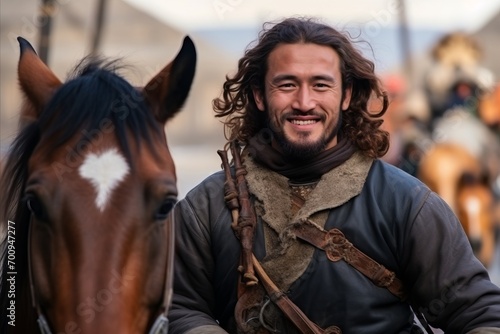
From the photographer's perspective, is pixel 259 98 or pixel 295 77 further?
pixel 259 98

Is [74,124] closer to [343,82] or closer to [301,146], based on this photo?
[301,146]

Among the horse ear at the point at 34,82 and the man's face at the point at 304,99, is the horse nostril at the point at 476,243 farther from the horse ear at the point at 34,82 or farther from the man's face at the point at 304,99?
the horse ear at the point at 34,82

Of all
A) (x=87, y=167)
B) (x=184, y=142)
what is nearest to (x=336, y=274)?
(x=87, y=167)

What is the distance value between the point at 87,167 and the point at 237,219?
0.87 meters

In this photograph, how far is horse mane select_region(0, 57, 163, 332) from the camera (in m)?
3.21

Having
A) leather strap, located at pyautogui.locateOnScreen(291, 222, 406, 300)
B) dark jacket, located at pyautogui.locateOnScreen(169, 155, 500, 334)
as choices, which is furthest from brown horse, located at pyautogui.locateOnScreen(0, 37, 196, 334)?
leather strap, located at pyautogui.locateOnScreen(291, 222, 406, 300)

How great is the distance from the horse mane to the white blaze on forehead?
0.03 meters

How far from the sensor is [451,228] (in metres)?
3.81

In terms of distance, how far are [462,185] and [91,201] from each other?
928 centimetres

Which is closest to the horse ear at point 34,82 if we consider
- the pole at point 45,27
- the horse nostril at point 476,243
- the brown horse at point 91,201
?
the brown horse at point 91,201

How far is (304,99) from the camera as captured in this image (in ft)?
12.7

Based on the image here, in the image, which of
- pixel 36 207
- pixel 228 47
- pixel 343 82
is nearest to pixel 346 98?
pixel 343 82

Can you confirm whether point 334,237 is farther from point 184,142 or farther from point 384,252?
point 184,142

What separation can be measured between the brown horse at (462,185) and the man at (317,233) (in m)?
7.78
